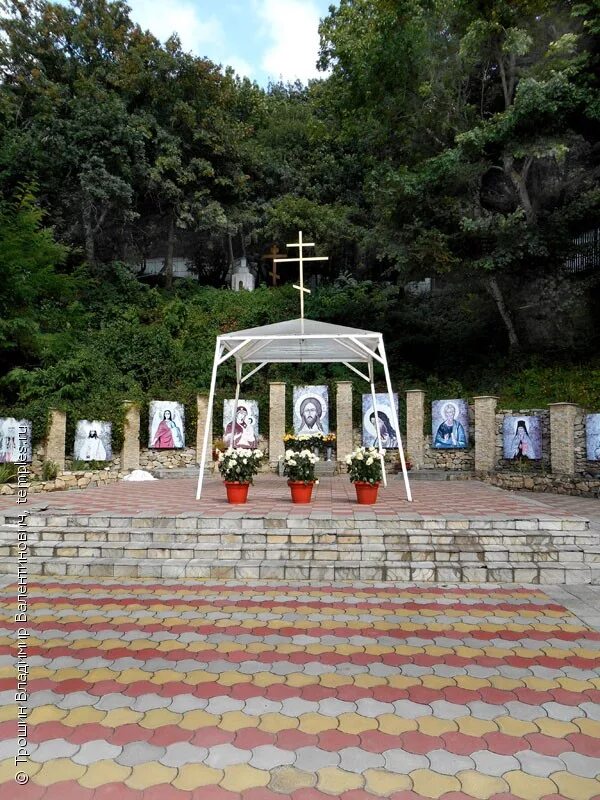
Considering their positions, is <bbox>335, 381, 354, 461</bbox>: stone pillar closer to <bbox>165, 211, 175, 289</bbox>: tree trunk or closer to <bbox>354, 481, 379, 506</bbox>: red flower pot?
<bbox>354, 481, 379, 506</bbox>: red flower pot

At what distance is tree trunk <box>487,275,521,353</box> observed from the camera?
19.8 m

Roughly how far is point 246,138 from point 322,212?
9062mm

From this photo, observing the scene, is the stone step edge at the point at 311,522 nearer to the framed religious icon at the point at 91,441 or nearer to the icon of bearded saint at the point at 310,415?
the framed religious icon at the point at 91,441

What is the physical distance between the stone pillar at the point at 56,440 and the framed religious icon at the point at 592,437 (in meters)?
15.4

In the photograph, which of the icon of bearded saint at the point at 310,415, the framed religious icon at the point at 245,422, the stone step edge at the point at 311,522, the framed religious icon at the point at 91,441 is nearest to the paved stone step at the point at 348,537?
the stone step edge at the point at 311,522

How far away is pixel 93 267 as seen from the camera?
89.8 feet

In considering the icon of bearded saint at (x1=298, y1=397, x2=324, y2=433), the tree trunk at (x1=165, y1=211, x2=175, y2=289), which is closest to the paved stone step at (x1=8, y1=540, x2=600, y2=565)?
the icon of bearded saint at (x1=298, y1=397, x2=324, y2=433)

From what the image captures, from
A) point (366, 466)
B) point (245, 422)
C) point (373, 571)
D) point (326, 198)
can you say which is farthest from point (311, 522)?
point (326, 198)

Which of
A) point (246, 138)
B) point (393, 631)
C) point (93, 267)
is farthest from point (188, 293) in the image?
point (393, 631)

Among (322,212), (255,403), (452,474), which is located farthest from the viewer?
(322,212)

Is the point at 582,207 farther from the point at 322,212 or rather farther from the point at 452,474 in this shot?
the point at 322,212

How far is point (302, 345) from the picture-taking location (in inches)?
472

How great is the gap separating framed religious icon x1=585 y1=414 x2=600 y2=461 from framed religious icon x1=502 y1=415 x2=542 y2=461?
153 centimetres

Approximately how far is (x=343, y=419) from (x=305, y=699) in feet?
49.7
